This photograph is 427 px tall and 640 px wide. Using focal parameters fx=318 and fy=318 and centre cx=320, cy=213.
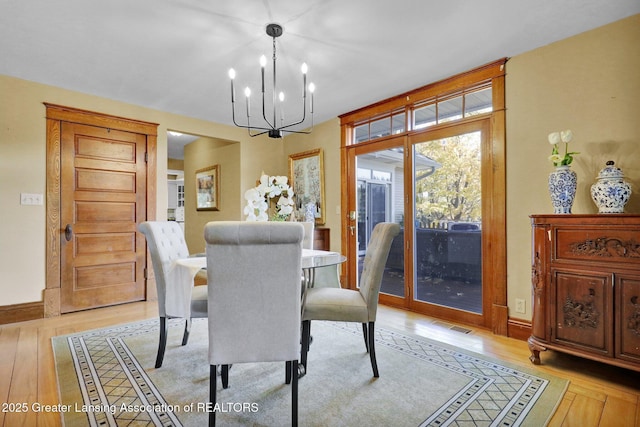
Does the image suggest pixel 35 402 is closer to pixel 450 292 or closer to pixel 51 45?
pixel 51 45

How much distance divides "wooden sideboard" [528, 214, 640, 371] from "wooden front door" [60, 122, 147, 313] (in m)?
4.20

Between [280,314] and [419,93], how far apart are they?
2.88 metres

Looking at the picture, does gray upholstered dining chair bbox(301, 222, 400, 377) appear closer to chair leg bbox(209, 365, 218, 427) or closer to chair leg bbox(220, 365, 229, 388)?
chair leg bbox(220, 365, 229, 388)

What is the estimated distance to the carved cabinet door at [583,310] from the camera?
6.46 ft

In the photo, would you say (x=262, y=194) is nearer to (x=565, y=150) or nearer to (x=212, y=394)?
(x=212, y=394)

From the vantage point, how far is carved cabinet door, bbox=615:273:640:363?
1.87 m

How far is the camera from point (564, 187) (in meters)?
2.21

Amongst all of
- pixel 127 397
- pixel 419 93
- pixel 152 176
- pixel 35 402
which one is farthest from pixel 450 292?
pixel 152 176

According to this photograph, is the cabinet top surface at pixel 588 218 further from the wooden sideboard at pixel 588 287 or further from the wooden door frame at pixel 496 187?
the wooden door frame at pixel 496 187

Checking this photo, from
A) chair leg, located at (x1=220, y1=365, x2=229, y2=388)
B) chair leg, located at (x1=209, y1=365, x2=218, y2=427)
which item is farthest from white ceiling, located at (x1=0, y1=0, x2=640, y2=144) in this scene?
chair leg, located at (x1=220, y1=365, x2=229, y2=388)

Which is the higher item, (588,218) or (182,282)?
(588,218)

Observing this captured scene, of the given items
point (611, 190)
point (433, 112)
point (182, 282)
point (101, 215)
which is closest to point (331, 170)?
point (433, 112)

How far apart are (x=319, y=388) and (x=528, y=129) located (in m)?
2.60

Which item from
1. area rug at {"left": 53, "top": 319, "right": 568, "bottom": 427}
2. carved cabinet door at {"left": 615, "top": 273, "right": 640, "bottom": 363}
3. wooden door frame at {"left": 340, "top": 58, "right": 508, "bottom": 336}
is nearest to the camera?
area rug at {"left": 53, "top": 319, "right": 568, "bottom": 427}
